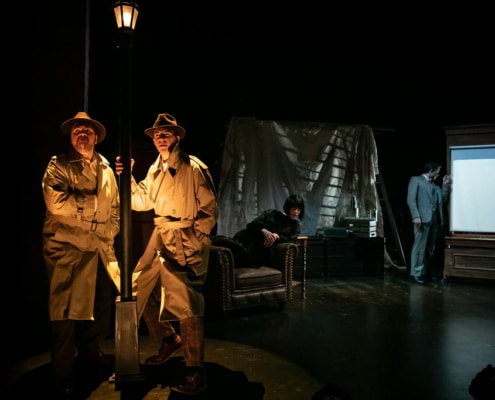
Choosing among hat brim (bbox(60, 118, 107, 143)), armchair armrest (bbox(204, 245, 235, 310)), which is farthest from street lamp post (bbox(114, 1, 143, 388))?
armchair armrest (bbox(204, 245, 235, 310))

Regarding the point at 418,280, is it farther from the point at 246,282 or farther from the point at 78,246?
the point at 78,246

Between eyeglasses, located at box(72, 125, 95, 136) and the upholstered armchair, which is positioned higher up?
eyeglasses, located at box(72, 125, 95, 136)

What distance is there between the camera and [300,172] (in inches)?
330

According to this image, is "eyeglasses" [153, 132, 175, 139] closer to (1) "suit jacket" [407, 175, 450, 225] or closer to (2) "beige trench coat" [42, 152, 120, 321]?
(2) "beige trench coat" [42, 152, 120, 321]

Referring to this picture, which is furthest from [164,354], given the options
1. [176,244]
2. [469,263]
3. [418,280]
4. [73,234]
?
[469,263]

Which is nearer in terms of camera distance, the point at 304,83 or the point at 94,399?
the point at 94,399

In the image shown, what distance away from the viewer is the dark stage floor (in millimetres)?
3367

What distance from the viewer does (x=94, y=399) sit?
318 centimetres

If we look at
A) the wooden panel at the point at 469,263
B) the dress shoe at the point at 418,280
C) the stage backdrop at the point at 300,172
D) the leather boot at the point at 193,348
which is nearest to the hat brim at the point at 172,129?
the leather boot at the point at 193,348

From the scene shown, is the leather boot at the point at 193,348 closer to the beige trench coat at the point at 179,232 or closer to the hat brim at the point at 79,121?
the beige trench coat at the point at 179,232

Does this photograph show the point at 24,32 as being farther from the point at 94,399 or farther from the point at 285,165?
the point at 285,165

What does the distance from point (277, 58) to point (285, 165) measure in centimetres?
330

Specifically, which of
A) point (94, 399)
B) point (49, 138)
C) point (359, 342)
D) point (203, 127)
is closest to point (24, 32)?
point (49, 138)

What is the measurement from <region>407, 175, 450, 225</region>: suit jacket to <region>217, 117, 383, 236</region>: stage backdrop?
0.94 metres
